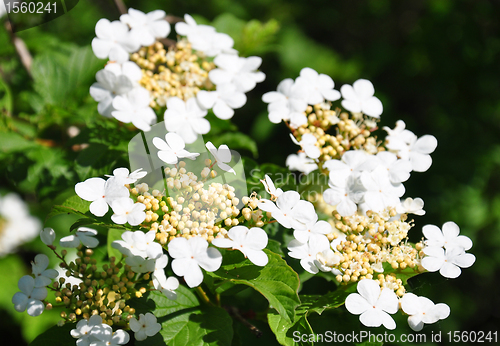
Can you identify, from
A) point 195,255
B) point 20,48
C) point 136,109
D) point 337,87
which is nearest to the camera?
point 195,255

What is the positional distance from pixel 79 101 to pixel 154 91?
562 mm

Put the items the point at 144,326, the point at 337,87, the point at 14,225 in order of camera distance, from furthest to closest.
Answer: the point at 337,87, the point at 14,225, the point at 144,326

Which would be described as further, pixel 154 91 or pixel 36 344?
pixel 154 91

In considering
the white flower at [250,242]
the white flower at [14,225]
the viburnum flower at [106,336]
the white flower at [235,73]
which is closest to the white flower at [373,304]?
the white flower at [250,242]

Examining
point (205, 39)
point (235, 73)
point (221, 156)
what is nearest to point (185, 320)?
point (221, 156)

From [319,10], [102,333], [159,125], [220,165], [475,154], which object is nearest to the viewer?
[102,333]

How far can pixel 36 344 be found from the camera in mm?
1165

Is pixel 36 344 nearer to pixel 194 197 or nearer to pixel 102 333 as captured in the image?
pixel 102 333

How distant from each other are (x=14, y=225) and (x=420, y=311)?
2.87 metres

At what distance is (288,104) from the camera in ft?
5.15

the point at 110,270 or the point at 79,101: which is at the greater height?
the point at 79,101

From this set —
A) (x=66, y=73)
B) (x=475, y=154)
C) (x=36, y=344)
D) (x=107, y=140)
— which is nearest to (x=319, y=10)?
(x=475, y=154)

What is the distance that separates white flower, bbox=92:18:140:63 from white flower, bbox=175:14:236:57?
0.23 metres

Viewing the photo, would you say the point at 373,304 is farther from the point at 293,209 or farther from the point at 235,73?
the point at 235,73
